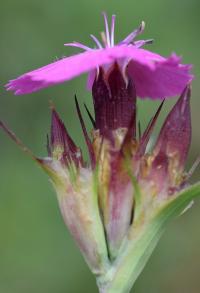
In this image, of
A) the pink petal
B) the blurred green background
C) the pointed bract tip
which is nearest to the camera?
the pink petal

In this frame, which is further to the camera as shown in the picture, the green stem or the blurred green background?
the blurred green background

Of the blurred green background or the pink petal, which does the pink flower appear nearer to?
the pink petal

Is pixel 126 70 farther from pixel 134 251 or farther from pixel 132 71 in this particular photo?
pixel 134 251

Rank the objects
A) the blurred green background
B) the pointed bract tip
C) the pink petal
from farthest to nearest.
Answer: the blurred green background
the pointed bract tip
the pink petal

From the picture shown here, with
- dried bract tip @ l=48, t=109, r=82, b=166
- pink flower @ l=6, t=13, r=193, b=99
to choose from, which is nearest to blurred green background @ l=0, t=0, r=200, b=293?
pink flower @ l=6, t=13, r=193, b=99

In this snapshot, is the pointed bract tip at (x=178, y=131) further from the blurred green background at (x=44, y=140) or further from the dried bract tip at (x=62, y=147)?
the blurred green background at (x=44, y=140)

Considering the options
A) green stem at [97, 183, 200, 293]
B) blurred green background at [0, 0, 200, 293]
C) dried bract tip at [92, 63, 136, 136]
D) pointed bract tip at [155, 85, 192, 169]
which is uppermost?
dried bract tip at [92, 63, 136, 136]

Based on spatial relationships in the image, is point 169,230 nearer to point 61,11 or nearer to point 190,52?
point 190,52

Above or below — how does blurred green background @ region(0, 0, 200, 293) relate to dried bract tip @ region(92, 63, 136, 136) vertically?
below

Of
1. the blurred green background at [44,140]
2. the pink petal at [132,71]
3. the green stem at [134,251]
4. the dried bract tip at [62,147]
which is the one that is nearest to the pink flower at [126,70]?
the pink petal at [132,71]
